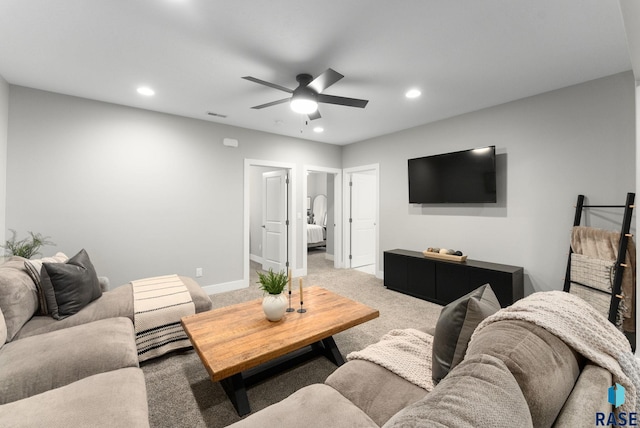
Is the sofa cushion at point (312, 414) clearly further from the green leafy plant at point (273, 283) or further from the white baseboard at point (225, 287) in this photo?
the white baseboard at point (225, 287)

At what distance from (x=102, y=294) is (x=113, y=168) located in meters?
1.72

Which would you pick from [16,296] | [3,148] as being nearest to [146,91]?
[3,148]

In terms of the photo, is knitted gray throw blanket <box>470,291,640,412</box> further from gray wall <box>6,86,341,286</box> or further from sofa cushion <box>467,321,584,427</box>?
gray wall <box>6,86,341,286</box>

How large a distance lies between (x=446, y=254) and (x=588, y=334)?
9.54 feet

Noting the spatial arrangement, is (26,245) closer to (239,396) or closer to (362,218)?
(239,396)

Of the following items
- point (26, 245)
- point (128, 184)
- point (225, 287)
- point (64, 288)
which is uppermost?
point (128, 184)

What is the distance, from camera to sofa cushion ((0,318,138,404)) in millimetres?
1438

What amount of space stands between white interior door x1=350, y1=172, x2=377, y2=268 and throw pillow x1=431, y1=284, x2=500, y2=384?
180 inches

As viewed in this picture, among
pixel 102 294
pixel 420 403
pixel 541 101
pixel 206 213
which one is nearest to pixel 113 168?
pixel 206 213

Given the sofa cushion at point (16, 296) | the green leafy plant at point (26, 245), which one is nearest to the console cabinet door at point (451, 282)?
the sofa cushion at point (16, 296)

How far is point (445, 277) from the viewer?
145 inches

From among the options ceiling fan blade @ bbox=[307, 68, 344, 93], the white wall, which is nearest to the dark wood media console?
ceiling fan blade @ bbox=[307, 68, 344, 93]

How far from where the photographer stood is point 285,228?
5.19 meters

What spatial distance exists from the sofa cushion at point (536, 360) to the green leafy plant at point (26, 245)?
3910mm
